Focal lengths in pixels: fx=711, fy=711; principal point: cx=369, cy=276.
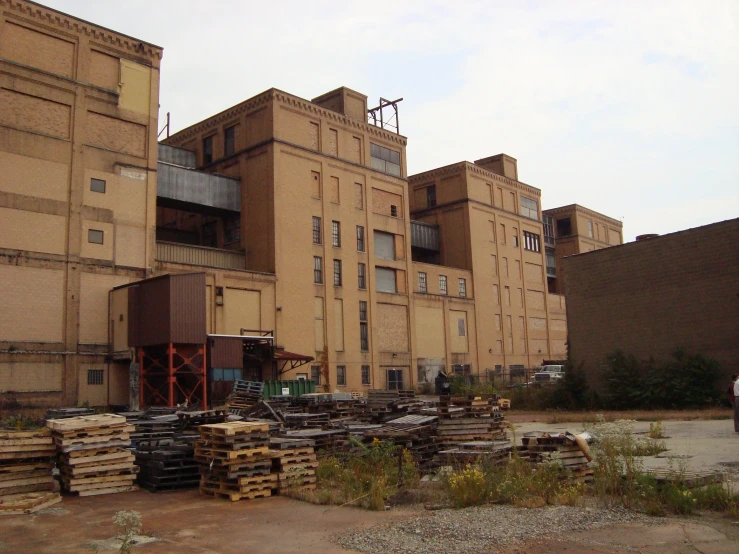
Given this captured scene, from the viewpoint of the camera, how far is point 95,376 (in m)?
32.5

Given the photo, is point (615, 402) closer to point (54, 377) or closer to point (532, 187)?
point (54, 377)

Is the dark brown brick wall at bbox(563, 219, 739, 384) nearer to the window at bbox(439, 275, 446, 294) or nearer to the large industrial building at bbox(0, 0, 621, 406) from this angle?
the large industrial building at bbox(0, 0, 621, 406)

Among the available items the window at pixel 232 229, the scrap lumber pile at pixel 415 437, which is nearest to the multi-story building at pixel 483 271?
the window at pixel 232 229

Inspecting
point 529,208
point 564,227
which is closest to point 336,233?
point 529,208

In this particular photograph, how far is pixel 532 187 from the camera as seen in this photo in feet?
216

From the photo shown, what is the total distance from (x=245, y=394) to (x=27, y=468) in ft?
60.8

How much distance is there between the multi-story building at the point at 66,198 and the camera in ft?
101

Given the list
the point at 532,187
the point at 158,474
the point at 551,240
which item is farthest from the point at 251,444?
the point at 551,240

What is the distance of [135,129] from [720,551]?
112ft

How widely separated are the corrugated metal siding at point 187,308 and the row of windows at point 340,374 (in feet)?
34.3

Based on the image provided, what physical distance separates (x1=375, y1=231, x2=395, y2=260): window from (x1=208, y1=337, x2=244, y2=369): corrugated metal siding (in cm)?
1632

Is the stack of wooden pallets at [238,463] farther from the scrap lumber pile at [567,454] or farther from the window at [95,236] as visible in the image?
the window at [95,236]

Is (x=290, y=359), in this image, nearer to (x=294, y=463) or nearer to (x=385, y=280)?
(x=385, y=280)

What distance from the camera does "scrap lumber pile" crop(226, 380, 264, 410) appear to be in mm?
30484
